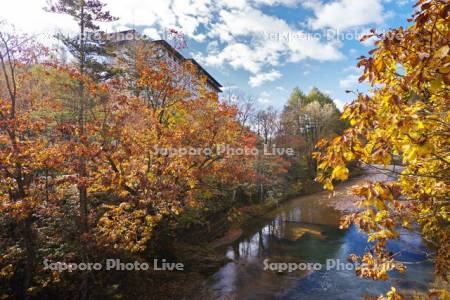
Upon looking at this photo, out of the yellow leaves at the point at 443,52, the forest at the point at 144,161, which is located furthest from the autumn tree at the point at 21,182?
the yellow leaves at the point at 443,52

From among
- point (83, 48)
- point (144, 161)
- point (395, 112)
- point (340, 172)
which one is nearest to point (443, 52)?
point (395, 112)

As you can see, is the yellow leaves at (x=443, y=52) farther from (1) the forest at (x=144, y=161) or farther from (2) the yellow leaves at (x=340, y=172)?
(2) the yellow leaves at (x=340, y=172)

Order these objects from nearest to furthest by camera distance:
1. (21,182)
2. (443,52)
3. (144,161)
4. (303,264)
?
Result: 1. (443,52)
2. (21,182)
3. (144,161)
4. (303,264)

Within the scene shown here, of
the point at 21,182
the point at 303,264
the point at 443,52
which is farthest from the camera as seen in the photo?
the point at 303,264

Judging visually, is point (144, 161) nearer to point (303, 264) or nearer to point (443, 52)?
point (303, 264)

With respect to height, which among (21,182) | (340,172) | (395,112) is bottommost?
(21,182)

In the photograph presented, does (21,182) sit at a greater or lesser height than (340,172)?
lesser

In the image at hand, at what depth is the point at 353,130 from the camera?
8.43 ft

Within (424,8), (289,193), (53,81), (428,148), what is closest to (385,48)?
(424,8)

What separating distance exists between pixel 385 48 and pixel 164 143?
10.5 metres

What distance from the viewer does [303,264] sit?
14.6 meters

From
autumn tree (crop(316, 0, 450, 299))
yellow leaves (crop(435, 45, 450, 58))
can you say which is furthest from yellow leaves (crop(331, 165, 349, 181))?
yellow leaves (crop(435, 45, 450, 58))

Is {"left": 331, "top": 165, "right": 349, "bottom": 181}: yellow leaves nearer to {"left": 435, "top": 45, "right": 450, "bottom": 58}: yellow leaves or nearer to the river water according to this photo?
{"left": 435, "top": 45, "right": 450, "bottom": 58}: yellow leaves

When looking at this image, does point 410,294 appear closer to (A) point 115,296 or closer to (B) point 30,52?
(A) point 115,296
